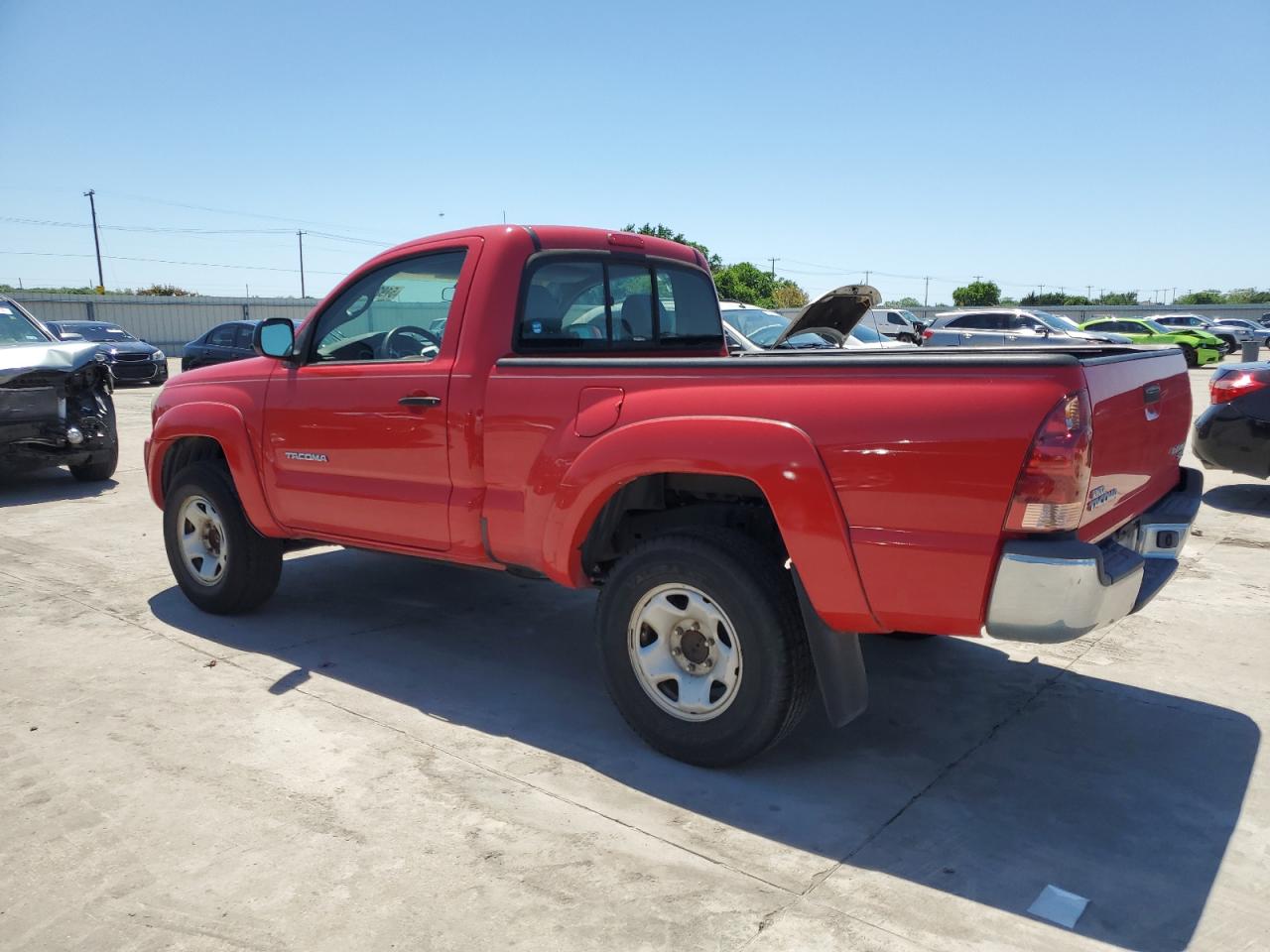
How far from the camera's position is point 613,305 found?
15.1ft

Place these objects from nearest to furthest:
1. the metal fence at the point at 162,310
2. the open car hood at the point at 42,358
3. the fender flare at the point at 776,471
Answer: the fender flare at the point at 776,471 < the open car hood at the point at 42,358 < the metal fence at the point at 162,310

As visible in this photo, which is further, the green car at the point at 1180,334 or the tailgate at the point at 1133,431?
the green car at the point at 1180,334

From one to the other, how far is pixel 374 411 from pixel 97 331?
2235 cm

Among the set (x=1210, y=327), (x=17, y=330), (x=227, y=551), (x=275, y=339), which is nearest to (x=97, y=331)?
(x=17, y=330)

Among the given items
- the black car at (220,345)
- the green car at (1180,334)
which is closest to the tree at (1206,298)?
the green car at (1180,334)

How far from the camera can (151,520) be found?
8117mm

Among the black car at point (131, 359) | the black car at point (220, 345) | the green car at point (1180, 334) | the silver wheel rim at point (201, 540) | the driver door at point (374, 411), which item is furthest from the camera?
the green car at point (1180, 334)

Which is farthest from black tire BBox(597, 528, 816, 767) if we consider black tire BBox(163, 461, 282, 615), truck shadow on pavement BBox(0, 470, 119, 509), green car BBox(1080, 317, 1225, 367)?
green car BBox(1080, 317, 1225, 367)

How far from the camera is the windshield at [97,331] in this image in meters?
22.7

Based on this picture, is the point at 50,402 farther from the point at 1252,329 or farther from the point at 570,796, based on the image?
the point at 1252,329

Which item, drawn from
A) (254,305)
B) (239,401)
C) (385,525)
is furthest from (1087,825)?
(254,305)

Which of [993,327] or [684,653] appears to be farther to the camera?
[993,327]

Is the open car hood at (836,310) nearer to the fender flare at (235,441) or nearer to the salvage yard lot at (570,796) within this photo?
the salvage yard lot at (570,796)

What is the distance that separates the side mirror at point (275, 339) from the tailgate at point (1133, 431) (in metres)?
3.71
